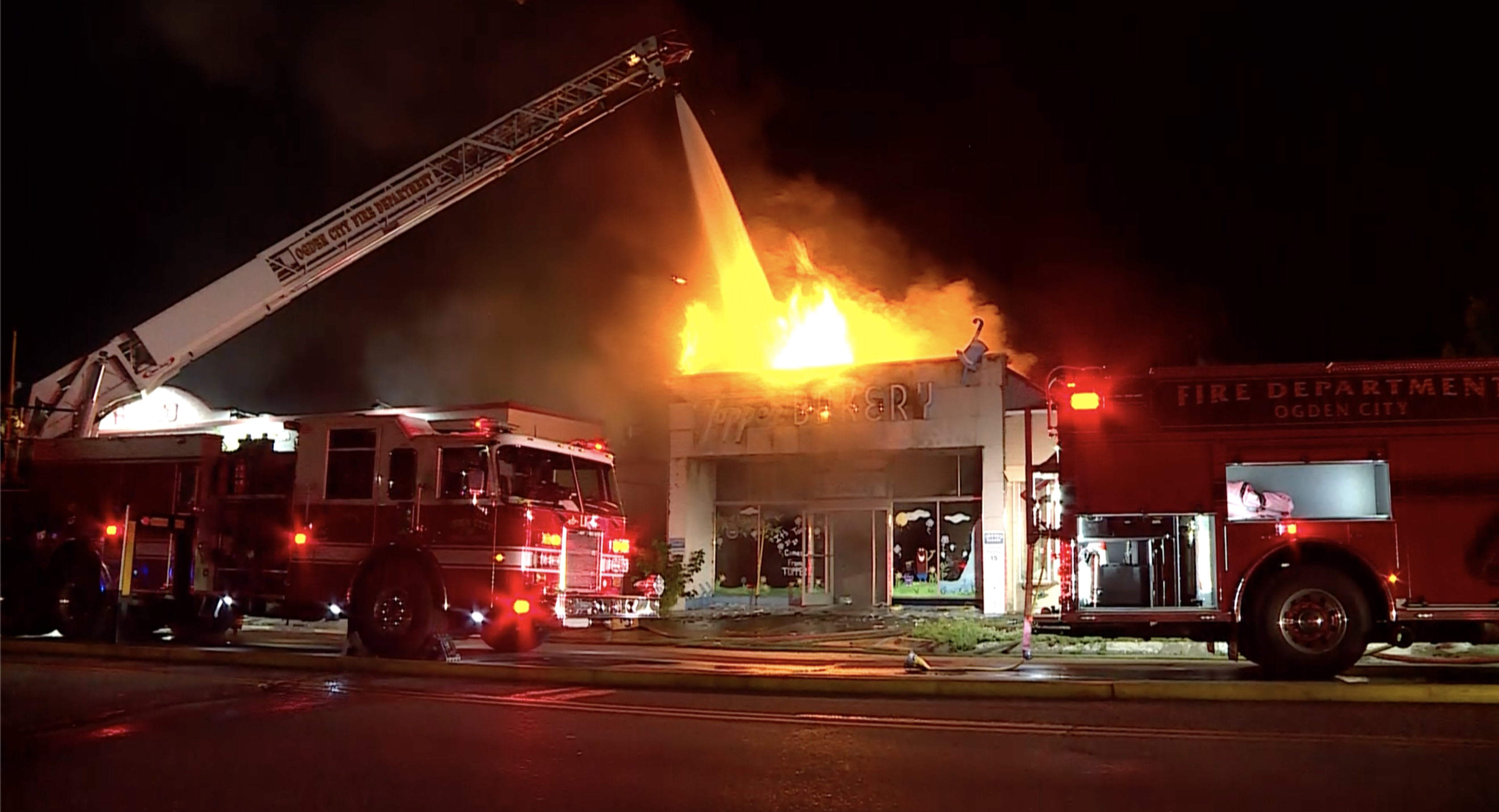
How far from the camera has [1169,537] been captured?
10789mm

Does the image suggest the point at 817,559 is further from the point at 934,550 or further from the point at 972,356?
the point at 972,356

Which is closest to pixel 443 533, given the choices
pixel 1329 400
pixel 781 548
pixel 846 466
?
pixel 1329 400

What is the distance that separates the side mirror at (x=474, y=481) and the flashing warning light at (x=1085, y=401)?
5.87 metres

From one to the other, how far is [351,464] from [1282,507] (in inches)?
366

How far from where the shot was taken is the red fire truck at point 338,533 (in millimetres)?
11609

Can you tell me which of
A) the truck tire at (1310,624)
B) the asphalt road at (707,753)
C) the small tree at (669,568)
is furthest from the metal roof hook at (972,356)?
the asphalt road at (707,753)

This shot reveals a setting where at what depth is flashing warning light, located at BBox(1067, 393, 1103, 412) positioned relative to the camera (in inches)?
435

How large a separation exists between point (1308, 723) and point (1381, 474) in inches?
142

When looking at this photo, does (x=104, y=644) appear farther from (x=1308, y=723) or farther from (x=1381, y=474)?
(x=1381, y=474)

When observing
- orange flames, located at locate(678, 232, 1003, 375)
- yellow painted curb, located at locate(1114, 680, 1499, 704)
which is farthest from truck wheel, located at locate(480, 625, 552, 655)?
orange flames, located at locate(678, 232, 1003, 375)

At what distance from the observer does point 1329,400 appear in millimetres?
10531

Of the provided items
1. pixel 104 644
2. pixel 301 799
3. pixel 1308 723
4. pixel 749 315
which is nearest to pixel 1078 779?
pixel 1308 723

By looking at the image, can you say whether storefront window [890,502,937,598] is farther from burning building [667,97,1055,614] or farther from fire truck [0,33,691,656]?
fire truck [0,33,691,656]

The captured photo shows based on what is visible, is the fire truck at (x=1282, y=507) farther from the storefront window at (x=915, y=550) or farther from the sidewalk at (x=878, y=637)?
the storefront window at (x=915, y=550)
